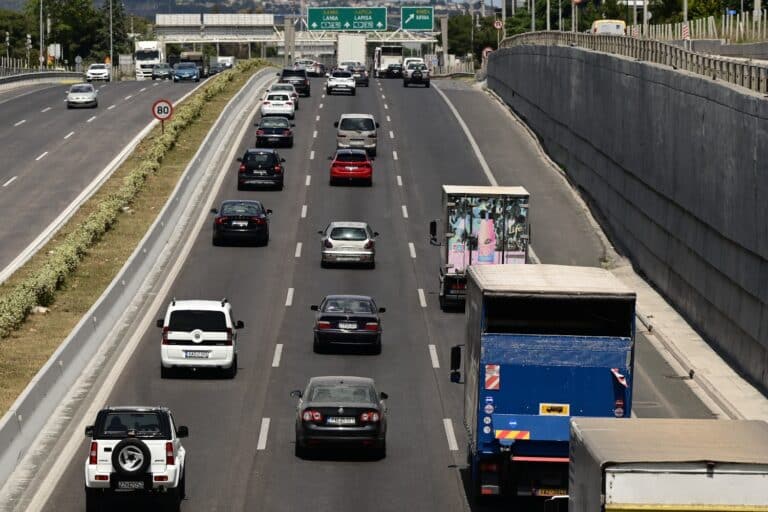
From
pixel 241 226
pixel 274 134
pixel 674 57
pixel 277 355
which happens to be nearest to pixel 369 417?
pixel 277 355

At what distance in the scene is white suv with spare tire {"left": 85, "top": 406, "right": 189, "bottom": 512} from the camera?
22.0m

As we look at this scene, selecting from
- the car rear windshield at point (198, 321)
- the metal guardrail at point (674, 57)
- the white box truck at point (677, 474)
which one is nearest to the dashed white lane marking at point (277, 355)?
the car rear windshield at point (198, 321)

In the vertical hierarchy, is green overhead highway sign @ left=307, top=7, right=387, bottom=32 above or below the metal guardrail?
above

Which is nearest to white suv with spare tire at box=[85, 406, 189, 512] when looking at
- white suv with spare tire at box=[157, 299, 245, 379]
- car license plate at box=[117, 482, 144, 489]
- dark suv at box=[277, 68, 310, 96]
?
car license plate at box=[117, 482, 144, 489]

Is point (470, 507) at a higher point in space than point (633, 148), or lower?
lower

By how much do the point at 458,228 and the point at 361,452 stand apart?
15108 mm

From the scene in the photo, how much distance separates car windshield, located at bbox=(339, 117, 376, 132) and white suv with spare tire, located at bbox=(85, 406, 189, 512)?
164ft

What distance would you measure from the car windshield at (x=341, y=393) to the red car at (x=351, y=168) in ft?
121

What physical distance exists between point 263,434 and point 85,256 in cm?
2057

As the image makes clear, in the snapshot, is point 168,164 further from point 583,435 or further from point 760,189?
point 583,435

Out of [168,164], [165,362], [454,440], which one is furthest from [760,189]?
[168,164]

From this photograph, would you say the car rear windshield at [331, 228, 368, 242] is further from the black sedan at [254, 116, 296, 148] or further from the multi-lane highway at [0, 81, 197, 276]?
the black sedan at [254, 116, 296, 148]

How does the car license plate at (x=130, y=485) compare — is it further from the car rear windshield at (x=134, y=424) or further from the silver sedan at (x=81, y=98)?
the silver sedan at (x=81, y=98)

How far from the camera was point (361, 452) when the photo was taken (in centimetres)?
2781
